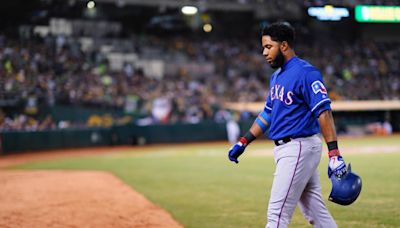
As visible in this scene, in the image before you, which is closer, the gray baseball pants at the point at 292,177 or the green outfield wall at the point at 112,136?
the gray baseball pants at the point at 292,177

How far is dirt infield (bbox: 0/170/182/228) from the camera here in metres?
6.92

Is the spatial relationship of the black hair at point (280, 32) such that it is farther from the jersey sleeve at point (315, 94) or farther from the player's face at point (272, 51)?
the jersey sleeve at point (315, 94)

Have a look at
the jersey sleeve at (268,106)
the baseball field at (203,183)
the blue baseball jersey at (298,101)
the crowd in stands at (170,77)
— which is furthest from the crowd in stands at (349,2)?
the blue baseball jersey at (298,101)

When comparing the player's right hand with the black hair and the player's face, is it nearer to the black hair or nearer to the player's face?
the player's face

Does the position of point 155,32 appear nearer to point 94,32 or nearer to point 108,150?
point 94,32

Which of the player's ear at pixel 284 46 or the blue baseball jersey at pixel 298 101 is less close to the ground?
the player's ear at pixel 284 46

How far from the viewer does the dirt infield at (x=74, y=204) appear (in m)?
6.92

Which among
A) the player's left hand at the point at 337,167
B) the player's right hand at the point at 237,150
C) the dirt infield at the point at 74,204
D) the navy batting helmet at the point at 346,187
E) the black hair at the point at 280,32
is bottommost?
the dirt infield at the point at 74,204

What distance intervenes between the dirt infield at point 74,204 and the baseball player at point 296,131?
2.78 meters

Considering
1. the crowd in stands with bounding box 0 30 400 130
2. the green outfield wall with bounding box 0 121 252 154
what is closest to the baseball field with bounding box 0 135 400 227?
the green outfield wall with bounding box 0 121 252 154

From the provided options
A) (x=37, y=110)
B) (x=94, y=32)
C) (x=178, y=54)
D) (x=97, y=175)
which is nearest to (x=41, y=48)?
(x=37, y=110)

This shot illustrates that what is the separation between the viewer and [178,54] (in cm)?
3062

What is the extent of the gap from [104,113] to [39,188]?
508 inches

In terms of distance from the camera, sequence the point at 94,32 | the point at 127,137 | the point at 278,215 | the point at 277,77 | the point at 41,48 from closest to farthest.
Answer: the point at 278,215 → the point at 277,77 → the point at 127,137 → the point at 41,48 → the point at 94,32
